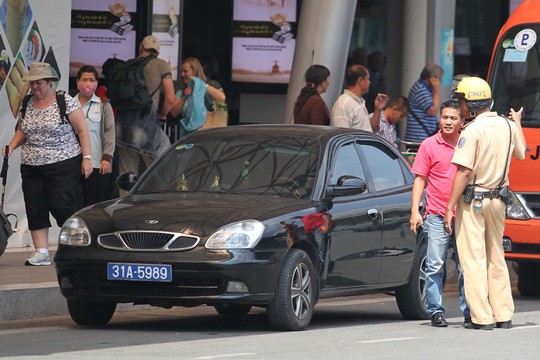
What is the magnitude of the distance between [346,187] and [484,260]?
3.85 ft

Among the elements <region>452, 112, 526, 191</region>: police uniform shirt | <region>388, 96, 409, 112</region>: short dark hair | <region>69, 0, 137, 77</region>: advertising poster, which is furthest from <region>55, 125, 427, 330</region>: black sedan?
<region>69, 0, 137, 77</region>: advertising poster

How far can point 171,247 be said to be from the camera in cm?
1145

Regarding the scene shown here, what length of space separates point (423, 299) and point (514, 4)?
525 inches

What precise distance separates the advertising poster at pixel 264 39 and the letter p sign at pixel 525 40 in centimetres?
603

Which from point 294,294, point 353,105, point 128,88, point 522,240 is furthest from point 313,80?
point 294,294

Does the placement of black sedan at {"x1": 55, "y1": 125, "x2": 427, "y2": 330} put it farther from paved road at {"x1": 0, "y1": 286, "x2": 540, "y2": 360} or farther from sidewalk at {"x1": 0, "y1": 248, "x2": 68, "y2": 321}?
sidewalk at {"x1": 0, "y1": 248, "x2": 68, "y2": 321}

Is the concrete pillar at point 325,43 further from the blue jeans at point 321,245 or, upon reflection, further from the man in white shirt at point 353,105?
the blue jeans at point 321,245

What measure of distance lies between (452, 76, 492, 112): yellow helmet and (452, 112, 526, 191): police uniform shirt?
0.27 ft

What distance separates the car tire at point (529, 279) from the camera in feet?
51.8

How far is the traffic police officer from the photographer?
1211 cm

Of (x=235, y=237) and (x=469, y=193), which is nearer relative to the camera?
(x=235, y=237)

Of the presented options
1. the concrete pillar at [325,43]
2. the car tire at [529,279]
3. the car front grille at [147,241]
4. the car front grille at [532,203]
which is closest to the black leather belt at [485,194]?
the car front grille at [147,241]

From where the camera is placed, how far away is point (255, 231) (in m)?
11.5

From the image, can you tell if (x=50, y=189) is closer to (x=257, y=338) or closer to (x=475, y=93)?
(x=257, y=338)
